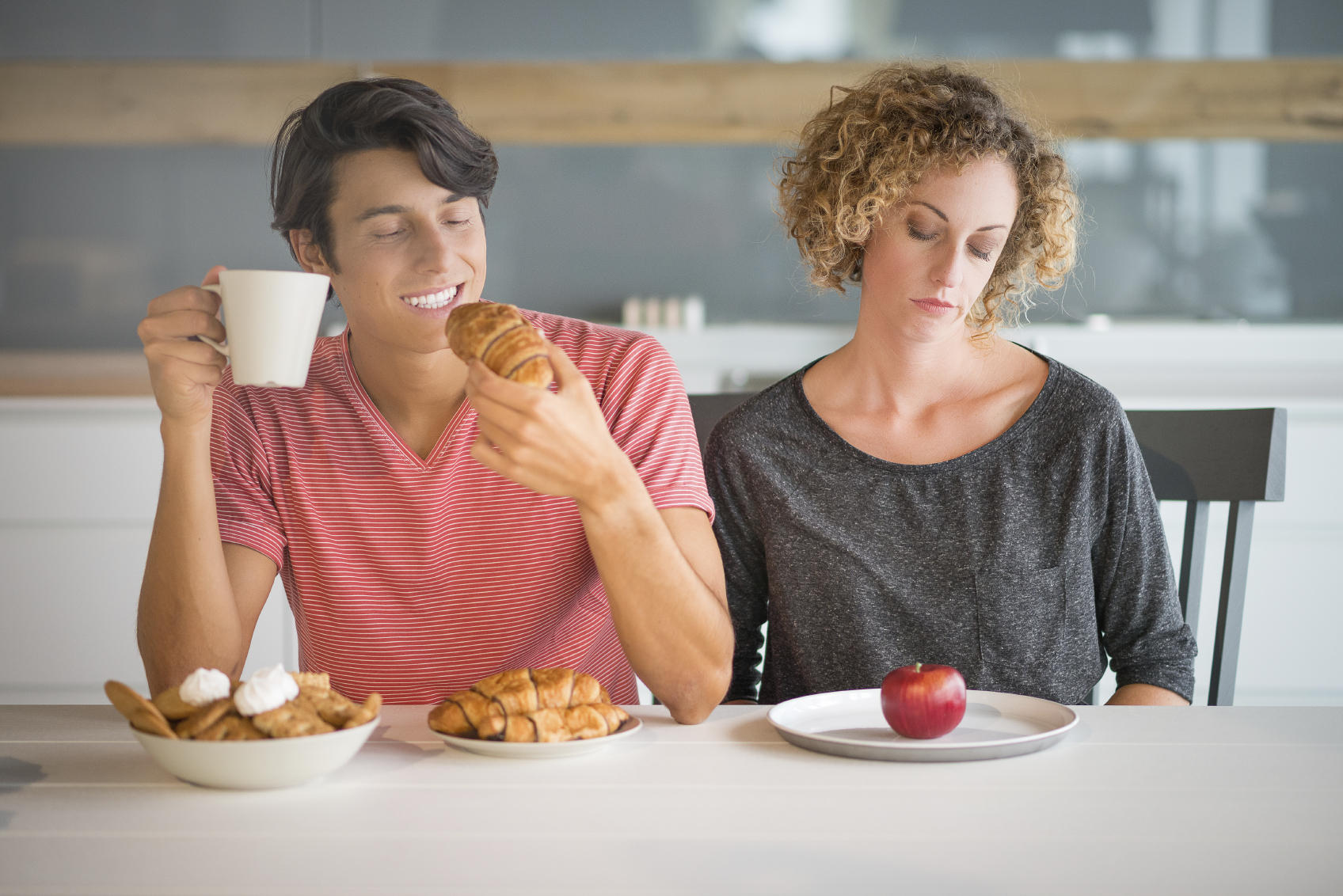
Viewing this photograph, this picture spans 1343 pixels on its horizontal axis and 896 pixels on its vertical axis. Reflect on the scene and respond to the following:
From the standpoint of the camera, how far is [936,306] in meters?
1.26

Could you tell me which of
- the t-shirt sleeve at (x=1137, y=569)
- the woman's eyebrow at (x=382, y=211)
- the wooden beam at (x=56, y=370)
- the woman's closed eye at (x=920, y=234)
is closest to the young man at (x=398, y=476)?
the woman's eyebrow at (x=382, y=211)

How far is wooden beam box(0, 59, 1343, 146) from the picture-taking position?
3.10 metres

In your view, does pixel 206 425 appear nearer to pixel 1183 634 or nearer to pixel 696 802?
pixel 696 802

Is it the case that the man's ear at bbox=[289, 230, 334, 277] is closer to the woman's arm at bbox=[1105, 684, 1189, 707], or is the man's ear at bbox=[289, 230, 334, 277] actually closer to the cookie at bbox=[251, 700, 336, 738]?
the cookie at bbox=[251, 700, 336, 738]

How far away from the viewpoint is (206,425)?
0.97 metres

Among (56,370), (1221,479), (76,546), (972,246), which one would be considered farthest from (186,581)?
(56,370)

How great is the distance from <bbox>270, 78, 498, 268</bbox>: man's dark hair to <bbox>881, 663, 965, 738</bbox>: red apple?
1.98 ft

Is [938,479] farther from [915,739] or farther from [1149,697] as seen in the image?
[915,739]

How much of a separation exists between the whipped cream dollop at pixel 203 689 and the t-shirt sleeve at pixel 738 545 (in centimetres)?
65

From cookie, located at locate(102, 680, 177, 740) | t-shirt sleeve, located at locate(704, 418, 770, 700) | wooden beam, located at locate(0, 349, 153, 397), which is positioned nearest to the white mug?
cookie, located at locate(102, 680, 177, 740)

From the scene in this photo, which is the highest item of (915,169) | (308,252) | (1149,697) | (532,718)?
(915,169)

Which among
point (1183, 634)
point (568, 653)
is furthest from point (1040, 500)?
point (568, 653)

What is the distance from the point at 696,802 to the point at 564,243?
2.74 metres

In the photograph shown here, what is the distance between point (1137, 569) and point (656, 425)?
1.78 feet
